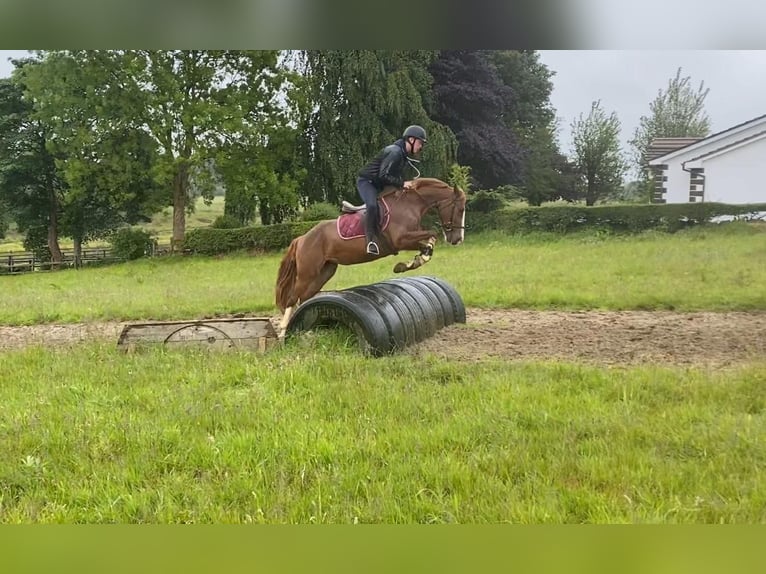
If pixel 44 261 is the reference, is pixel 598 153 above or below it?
above

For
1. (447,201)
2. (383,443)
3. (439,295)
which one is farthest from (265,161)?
(383,443)

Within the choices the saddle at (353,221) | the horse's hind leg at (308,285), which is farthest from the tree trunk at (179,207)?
the saddle at (353,221)

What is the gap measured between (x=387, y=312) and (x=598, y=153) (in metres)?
1.22

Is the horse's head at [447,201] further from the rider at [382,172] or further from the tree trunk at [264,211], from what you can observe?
the tree trunk at [264,211]

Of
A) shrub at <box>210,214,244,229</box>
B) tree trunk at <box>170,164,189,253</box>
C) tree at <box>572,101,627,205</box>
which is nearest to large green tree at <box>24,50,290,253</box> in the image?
tree trunk at <box>170,164,189,253</box>

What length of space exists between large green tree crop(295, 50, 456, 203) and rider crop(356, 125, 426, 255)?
0.06 m

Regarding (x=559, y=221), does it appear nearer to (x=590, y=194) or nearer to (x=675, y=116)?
(x=590, y=194)

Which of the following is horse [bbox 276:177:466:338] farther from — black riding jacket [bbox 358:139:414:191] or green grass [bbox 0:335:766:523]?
green grass [bbox 0:335:766:523]

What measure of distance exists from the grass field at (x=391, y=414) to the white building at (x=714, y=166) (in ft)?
0.59

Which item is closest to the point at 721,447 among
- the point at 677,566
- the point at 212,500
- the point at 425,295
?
the point at 677,566

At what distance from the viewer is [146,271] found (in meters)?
3.12

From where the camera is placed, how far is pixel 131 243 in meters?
3.05

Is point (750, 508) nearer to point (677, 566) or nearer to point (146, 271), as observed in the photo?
point (677, 566)

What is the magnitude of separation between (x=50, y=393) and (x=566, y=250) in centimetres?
244
